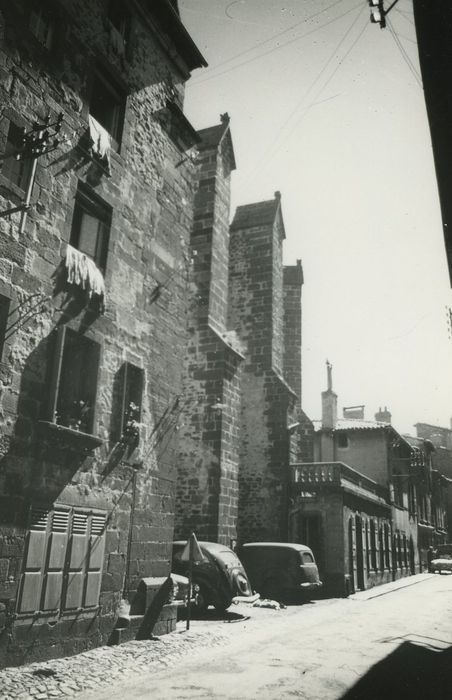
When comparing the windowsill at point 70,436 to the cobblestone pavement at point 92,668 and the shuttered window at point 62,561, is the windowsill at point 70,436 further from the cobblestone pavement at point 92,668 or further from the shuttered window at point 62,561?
the cobblestone pavement at point 92,668

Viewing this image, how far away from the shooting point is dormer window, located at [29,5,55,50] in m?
8.72

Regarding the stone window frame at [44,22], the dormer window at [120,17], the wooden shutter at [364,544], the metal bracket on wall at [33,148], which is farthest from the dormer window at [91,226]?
the wooden shutter at [364,544]

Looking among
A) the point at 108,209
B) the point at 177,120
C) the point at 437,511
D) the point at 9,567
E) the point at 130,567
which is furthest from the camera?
the point at 437,511

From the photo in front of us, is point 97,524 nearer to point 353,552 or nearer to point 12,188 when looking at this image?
point 12,188

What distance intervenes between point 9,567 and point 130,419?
11.1 feet

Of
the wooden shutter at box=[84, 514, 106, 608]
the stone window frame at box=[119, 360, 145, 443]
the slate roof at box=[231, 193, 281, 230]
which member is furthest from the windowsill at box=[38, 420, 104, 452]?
the slate roof at box=[231, 193, 281, 230]

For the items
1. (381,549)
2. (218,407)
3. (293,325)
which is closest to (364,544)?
(381,549)

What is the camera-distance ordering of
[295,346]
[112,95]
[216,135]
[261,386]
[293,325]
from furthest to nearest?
[293,325] → [295,346] → [261,386] → [216,135] → [112,95]

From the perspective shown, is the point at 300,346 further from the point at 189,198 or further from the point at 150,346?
the point at 150,346

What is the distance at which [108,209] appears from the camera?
988 centimetres

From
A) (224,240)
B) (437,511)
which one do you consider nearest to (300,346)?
(224,240)

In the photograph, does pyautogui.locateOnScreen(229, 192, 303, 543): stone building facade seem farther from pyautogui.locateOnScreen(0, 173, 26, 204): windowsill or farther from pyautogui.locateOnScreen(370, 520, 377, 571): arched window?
pyautogui.locateOnScreen(0, 173, 26, 204): windowsill

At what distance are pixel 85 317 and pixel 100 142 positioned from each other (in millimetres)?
3250

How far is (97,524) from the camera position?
853 centimetres
